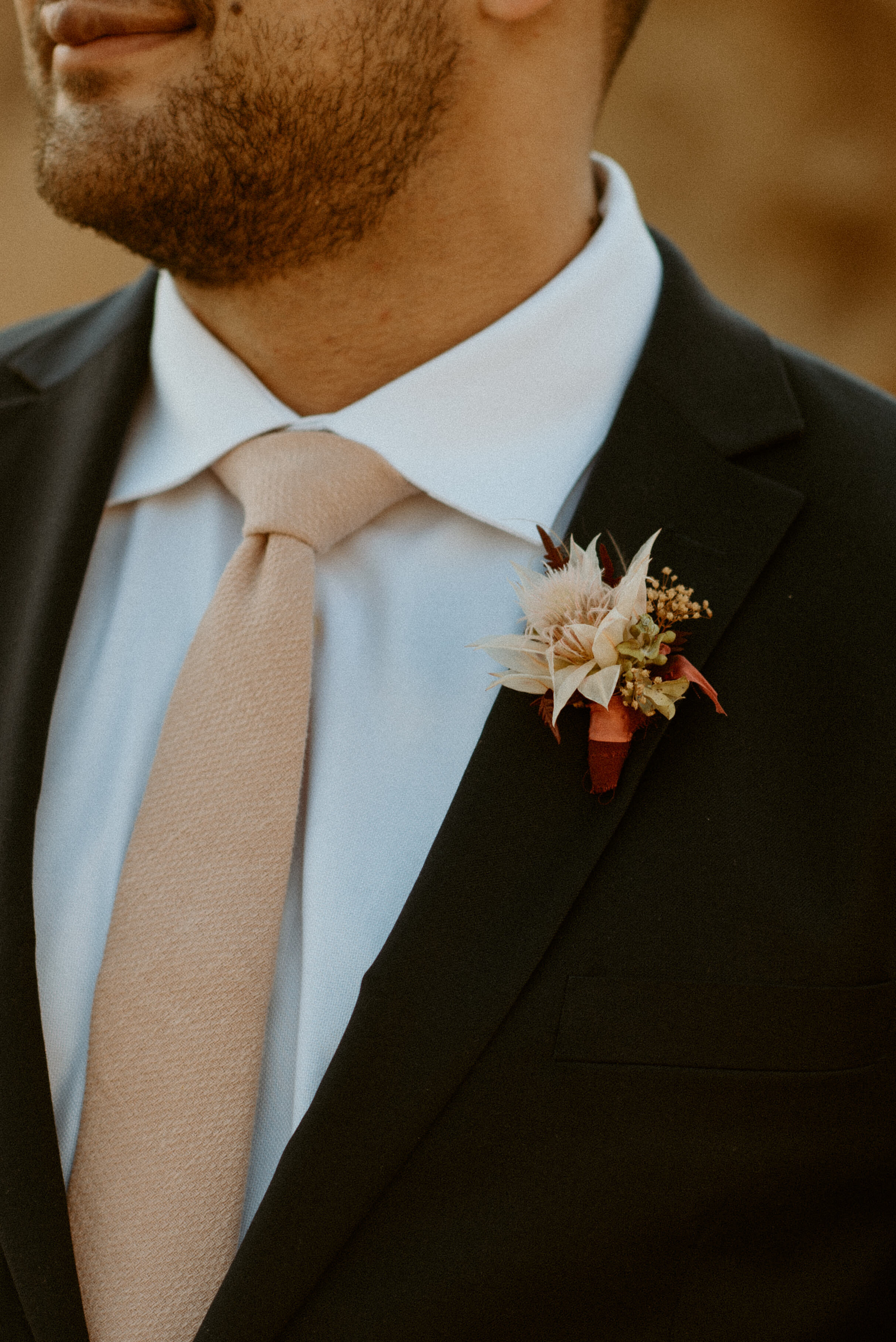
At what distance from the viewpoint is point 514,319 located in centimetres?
146

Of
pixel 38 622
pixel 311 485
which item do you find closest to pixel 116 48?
pixel 311 485

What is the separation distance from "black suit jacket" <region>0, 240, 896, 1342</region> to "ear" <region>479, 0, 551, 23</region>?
644 mm

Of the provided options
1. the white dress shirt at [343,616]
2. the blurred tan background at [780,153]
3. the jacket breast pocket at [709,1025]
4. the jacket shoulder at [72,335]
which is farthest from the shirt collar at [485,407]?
the blurred tan background at [780,153]

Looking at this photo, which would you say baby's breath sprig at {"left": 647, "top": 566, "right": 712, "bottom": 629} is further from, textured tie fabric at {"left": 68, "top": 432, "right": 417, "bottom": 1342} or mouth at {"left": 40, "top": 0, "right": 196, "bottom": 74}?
mouth at {"left": 40, "top": 0, "right": 196, "bottom": 74}

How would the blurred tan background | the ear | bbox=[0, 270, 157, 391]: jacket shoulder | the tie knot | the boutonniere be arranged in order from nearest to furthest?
the boutonniere < the tie knot < the ear < bbox=[0, 270, 157, 391]: jacket shoulder < the blurred tan background

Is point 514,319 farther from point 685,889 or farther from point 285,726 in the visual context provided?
point 685,889

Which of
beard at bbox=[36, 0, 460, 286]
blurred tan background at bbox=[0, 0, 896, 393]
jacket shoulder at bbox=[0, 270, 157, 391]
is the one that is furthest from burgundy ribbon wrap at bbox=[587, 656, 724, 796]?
blurred tan background at bbox=[0, 0, 896, 393]

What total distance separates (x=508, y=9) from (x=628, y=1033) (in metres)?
1.24

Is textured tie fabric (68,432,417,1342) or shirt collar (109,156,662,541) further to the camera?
shirt collar (109,156,662,541)

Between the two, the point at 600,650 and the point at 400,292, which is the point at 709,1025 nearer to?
the point at 600,650

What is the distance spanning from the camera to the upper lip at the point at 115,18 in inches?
53.6

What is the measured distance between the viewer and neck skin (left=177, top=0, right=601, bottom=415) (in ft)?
4.89

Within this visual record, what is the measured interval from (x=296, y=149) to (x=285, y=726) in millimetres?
702

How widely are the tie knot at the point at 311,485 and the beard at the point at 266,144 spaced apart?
255 millimetres
